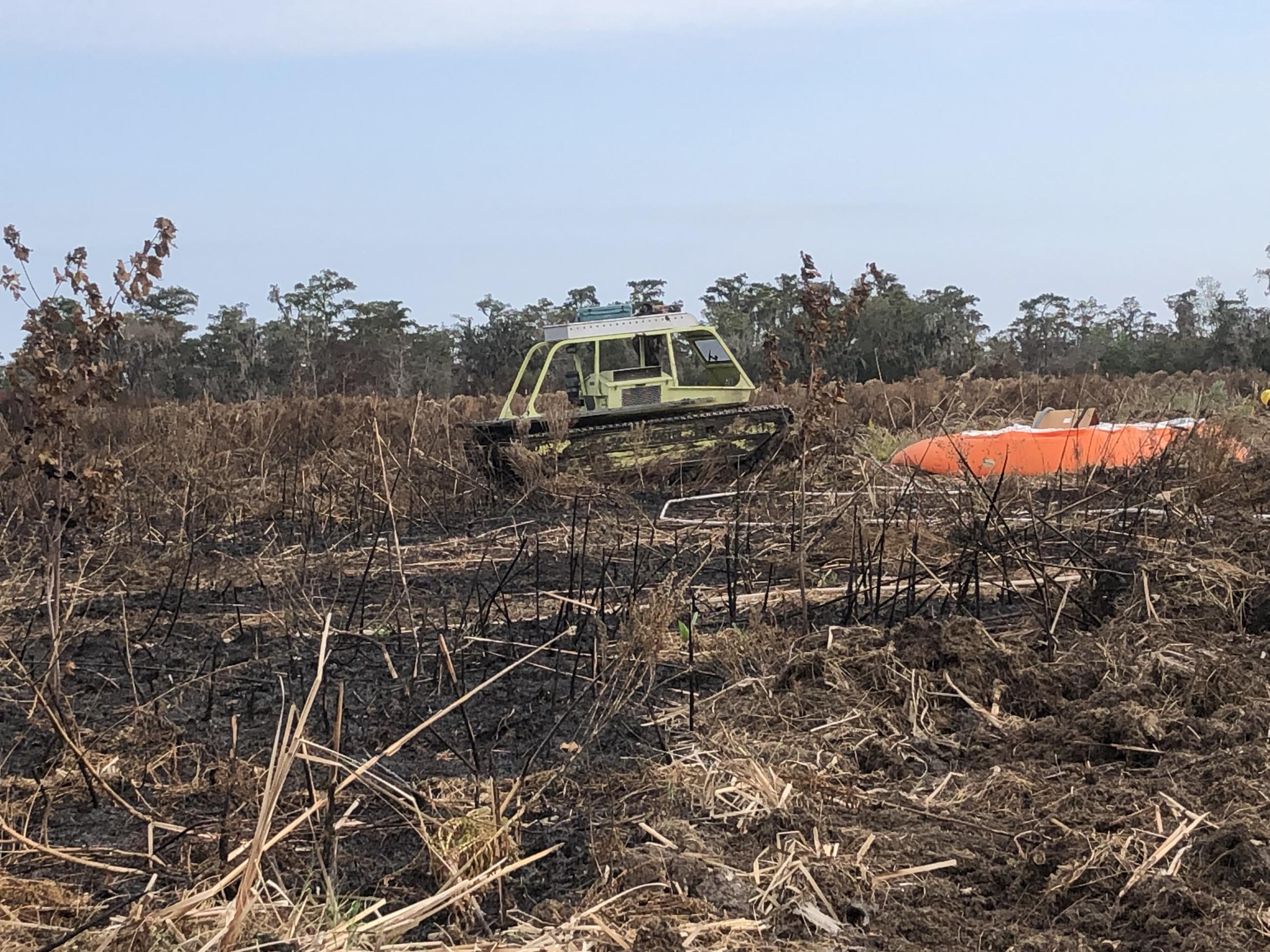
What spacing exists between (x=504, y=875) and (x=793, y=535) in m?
3.12

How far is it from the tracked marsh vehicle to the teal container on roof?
14 mm

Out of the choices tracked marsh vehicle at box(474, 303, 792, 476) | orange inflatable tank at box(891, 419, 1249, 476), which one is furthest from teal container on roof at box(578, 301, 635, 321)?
orange inflatable tank at box(891, 419, 1249, 476)

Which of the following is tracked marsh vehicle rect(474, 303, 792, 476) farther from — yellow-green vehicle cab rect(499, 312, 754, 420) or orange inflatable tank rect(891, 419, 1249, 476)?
orange inflatable tank rect(891, 419, 1249, 476)

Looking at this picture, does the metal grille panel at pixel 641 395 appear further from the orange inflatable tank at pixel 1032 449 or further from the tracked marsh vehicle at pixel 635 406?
the orange inflatable tank at pixel 1032 449

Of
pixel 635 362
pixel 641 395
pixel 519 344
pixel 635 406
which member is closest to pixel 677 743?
pixel 635 406

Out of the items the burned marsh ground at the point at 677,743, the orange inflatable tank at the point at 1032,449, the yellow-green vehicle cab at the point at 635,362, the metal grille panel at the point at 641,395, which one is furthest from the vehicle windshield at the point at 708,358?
the burned marsh ground at the point at 677,743

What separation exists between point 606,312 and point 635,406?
120 centimetres

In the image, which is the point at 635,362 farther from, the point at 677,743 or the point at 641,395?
the point at 677,743

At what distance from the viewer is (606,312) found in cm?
1219

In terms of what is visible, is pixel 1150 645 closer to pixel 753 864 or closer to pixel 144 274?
pixel 753 864

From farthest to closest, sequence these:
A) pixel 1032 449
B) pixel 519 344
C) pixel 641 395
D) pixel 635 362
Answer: pixel 519 344 < pixel 635 362 < pixel 641 395 < pixel 1032 449

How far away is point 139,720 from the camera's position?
3812mm

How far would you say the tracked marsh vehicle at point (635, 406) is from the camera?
10.5 metres

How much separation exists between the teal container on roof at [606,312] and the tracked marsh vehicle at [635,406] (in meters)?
0.01
